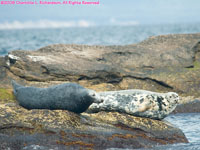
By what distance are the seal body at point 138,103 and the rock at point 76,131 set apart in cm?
22

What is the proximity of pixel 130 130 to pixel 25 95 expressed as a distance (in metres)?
2.18

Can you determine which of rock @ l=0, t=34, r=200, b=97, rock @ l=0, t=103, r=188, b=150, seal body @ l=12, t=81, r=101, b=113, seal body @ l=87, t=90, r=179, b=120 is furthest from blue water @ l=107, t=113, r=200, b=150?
seal body @ l=12, t=81, r=101, b=113

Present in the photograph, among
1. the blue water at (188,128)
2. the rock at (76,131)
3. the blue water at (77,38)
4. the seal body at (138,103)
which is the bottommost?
the blue water at (77,38)

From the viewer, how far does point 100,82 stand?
1233 centimetres

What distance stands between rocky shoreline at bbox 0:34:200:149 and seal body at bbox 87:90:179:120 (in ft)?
0.60

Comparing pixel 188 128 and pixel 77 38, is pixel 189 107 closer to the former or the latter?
pixel 188 128

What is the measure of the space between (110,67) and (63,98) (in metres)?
4.31

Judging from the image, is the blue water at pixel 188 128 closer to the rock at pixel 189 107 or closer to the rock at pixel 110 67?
the rock at pixel 189 107

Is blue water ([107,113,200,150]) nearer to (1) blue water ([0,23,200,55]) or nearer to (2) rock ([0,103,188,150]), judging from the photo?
(2) rock ([0,103,188,150])

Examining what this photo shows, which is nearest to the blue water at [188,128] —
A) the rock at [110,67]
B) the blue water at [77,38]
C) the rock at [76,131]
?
the rock at [76,131]

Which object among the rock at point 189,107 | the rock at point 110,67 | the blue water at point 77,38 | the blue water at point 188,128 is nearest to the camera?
the blue water at point 188,128

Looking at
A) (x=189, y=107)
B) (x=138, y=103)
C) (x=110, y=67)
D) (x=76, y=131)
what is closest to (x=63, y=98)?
(x=76, y=131)

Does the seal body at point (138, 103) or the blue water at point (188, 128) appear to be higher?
the seal body at point (138, 103)

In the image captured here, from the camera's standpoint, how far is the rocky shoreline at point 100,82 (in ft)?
26.0
